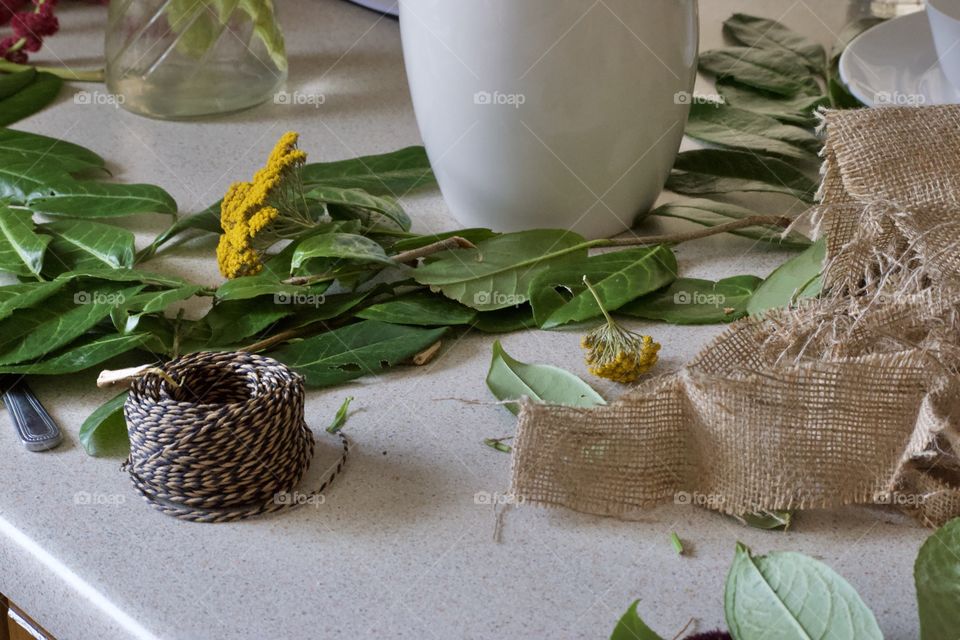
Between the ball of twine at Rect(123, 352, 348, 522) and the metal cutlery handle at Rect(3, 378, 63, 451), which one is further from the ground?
the ball of twine at Rect(123, 352, 348, 522)

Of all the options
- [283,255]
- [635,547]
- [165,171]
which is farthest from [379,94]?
[635,547]

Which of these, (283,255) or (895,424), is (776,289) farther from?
(283,255)

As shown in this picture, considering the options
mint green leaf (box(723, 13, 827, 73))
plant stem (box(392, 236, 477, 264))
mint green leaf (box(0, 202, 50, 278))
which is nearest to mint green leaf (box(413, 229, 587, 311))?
plant stem (box(392, 236, 477, 264))

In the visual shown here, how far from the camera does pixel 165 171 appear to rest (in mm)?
760

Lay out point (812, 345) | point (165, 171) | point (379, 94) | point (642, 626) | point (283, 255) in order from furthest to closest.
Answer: point (379, 94), point (165, 171), point (283, 255), point (812, 345), point (642, 626)

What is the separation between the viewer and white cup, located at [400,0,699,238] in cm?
57

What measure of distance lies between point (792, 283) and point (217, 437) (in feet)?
0.99

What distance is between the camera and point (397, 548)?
436 mm

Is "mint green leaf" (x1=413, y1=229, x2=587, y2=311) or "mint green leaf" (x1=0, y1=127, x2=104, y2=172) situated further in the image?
"mint green leaf" (x1=0, y1=127, x2=104, y2=172)

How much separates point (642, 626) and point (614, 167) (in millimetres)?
323

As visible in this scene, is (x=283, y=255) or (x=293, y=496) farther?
(x=283, y=255)

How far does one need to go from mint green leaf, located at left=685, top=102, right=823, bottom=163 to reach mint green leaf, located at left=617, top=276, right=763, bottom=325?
162 millimetres

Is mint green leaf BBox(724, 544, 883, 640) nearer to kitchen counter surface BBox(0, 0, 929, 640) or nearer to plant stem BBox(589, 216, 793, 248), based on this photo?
kitchen counter surface BBox(0, 0, 929, 640)

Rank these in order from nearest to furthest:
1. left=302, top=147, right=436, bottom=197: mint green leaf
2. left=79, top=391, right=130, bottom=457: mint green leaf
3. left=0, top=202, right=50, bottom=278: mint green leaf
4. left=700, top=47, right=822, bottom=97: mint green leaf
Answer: left=79, top=391, right=130, bottom=457: mint green leaf → left=0, top=202, right=50, bottom=278: mint green leaf → left=302, top=147, right=436, bottom=197: mint green leaf → left=700, top=47, right=822, bottom=97: mint green leaf
